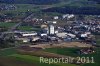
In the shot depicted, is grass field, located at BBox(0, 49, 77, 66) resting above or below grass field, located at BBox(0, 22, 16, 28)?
below

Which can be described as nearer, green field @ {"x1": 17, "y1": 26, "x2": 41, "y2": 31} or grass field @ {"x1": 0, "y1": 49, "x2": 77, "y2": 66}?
grass field @ {"x1": 0, "y1": 49, "x2": 77, "y2": 66}

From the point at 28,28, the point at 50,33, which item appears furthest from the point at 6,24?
the point at 50,33

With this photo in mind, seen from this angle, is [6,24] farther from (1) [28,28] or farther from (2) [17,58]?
(2) [17,58]

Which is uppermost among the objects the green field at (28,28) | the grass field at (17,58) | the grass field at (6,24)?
the grass field at (6,24)

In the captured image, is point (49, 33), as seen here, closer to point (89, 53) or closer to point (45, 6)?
point (89, 53)

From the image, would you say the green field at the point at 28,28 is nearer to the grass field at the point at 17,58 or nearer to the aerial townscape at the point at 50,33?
the aerial townscape at the point at 50,33

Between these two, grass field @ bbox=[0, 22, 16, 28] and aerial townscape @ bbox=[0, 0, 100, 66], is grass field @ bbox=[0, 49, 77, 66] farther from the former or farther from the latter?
grass field @ bbox=[0, 22, 16, 28]

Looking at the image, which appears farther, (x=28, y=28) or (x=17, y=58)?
(x=28, y=28)

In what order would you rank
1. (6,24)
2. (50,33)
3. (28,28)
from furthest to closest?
1. (6,24)
2. (28,28)
3. (50,33)

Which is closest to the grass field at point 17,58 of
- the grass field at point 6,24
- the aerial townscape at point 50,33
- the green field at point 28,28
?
the aerial townscape at point 50,33

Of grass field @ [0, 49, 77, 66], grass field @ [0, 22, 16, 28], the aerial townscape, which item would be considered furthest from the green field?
grass field @ [0, 49, 77, 66]
